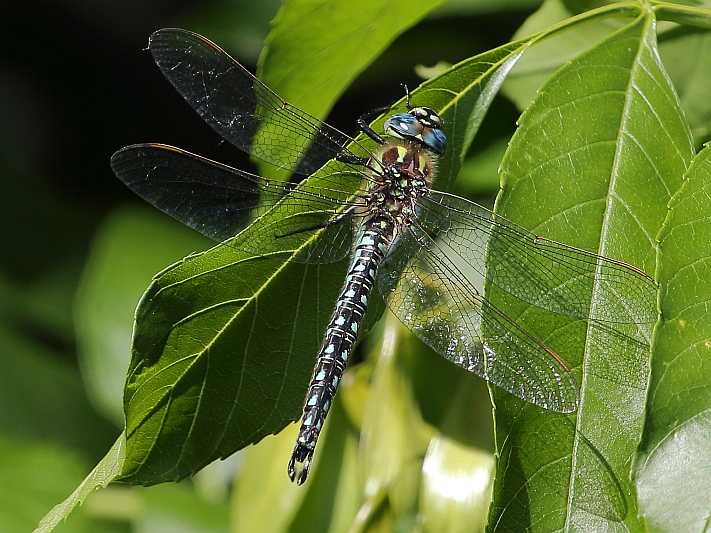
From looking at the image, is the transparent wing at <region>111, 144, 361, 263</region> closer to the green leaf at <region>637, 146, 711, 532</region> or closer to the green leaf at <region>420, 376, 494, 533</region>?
the green leaf at <region>420, 376, 494, 533</region>

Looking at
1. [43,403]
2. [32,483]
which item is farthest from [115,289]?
[32,483]

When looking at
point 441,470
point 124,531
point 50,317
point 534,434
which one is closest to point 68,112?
point 50,317

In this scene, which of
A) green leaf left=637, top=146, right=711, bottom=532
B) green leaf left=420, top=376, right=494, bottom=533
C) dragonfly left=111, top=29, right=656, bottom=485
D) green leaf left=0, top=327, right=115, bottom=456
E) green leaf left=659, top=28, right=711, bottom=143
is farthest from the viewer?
Result: green leaf left=0, top=327, right=115, bottom=456

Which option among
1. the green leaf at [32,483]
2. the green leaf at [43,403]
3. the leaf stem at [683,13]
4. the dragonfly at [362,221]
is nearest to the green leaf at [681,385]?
the dragonfly at [362,221]

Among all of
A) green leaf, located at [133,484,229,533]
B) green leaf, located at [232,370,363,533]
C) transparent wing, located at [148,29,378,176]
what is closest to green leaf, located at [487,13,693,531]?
transparent wing, located at [148,29,378,176]

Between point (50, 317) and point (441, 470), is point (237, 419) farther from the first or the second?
point (50, 317)

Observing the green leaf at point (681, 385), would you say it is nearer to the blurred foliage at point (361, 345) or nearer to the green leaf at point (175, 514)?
the blurred foliage at point (361, 345)
